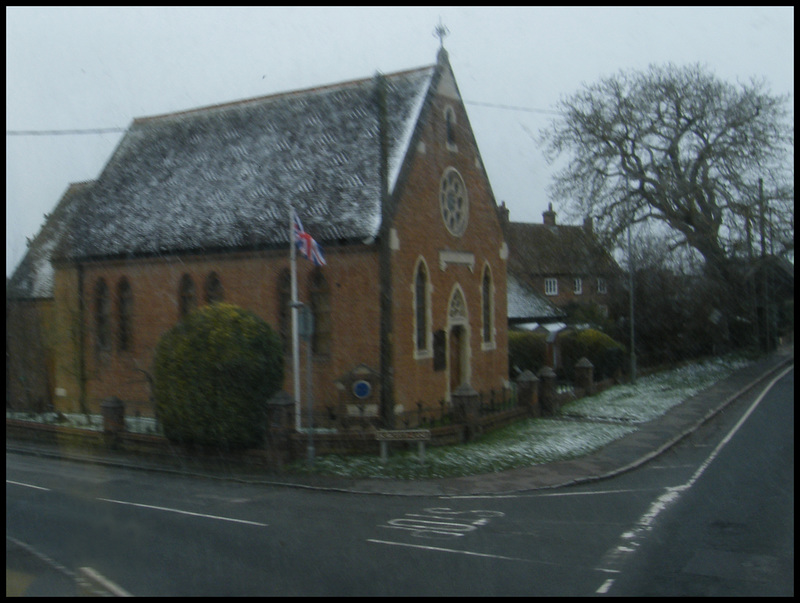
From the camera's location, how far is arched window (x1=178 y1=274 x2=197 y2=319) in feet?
79.7

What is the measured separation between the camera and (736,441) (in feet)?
65.7

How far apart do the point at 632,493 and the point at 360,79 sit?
16.3 m

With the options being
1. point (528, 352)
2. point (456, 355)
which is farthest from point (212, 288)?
point (528, 352)

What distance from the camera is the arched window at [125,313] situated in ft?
84.2

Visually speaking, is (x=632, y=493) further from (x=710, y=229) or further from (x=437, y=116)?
(x=710, y=229)

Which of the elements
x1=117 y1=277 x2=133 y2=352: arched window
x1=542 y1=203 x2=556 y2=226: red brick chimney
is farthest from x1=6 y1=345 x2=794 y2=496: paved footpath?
x1=542 y1=203 x2=556 y2=226: red brick chimney

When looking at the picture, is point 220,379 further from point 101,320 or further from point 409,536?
point 101,320

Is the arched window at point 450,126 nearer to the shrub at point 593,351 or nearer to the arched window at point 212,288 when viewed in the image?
the arched window at point 212,288

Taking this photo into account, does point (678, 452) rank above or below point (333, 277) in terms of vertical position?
below

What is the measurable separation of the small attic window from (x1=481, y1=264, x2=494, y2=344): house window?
4620 millimetres

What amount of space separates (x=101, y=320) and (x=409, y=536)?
18708 mm

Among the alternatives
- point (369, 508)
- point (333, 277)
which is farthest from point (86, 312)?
point (369, 508)

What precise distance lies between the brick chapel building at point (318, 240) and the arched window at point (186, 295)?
4cm

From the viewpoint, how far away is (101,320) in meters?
26.3
